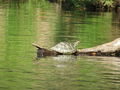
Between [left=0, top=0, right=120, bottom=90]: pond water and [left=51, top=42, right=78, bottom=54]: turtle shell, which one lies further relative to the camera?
[left=51, top=42, right=78, bottom=54]: turtle shell

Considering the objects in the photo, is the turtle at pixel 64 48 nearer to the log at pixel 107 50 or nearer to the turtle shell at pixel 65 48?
the turtle shell at pixel 65 48

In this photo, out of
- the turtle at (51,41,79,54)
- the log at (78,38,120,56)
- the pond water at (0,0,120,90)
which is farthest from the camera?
the turtle at (51,41,79,54)

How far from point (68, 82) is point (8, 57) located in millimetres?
5814

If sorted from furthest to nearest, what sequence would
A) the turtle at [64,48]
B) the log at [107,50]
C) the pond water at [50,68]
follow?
the turtle at [64,48] < the log at [107,50] < the pond water at [50,68]

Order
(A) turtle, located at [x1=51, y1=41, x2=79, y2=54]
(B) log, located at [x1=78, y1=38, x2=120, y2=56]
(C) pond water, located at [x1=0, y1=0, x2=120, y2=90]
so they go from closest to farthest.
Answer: (C) pond water, located at [x1=0, y1=0, x2=120, y2=90] → (B) log, located at [x1=78, y1=38, x2=120, y2=56] → (A) turtle, located at [x1=51, y1=41, x2=79, y2=54]

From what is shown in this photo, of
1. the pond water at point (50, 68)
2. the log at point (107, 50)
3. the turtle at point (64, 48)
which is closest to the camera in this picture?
the pond water at point (50, 68)

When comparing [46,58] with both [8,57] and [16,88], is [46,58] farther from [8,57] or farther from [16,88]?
[16,88]

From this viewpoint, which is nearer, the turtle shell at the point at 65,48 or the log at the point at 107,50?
the log at the point at 107,50

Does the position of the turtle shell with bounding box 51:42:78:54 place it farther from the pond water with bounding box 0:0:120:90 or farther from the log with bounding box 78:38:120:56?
the log with bounding box 78:38:120:56

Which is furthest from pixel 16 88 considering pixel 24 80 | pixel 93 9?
pixel 93 9

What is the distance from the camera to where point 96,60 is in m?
23.5

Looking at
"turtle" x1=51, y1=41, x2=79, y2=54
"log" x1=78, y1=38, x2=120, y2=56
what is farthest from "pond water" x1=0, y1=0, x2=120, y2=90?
"log" x1=78, y1=38, x2=120, y2=56

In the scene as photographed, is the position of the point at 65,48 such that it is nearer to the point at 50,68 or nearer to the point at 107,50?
the point at 107,50

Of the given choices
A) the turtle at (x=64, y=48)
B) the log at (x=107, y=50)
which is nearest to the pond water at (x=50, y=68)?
the turtle at (x=64, y=48)
